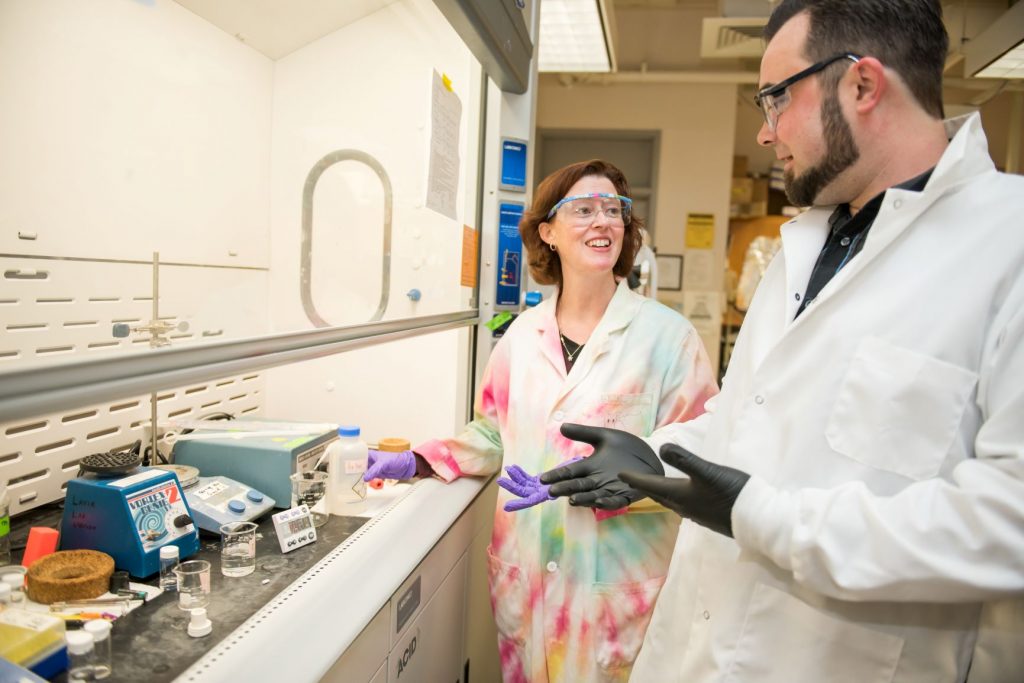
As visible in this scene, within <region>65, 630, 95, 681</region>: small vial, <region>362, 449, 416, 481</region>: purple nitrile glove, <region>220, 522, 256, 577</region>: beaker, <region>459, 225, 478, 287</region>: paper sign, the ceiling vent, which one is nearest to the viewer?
<region>65, 630, 95, 681</region>: small vial

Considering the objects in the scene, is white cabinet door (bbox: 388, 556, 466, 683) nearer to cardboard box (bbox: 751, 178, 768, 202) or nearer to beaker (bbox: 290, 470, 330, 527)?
beaker (bbox: 290, 470, 330, 527)

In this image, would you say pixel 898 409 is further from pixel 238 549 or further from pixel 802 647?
pixel 238 549

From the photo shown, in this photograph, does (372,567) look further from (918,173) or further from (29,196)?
(918,173)

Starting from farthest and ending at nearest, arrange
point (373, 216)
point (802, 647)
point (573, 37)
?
point (573, 37) → point (373, 216) → point (802, 647)

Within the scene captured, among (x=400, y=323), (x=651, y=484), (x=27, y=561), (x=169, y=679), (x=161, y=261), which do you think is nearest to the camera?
(x=169, y=679)

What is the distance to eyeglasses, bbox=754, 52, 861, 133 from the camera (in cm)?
99

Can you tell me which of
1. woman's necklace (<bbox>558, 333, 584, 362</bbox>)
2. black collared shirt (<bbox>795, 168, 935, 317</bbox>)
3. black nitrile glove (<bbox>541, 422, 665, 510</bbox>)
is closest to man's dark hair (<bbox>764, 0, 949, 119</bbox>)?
black collared shirt (<bbox>795, 168, 935, 317</bbox>)

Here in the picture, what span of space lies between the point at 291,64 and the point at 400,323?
2.43ft

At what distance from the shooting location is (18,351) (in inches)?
46.8

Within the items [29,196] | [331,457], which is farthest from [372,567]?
[29,196]

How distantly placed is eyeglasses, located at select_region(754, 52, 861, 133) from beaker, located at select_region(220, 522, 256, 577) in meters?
1.26

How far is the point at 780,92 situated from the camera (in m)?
1.06

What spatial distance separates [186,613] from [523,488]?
0.71m

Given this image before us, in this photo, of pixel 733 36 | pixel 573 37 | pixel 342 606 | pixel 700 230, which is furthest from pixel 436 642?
pixel 700 230
